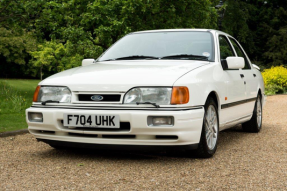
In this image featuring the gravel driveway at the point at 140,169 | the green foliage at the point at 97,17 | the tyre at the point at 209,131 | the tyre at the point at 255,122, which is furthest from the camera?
the green foliage at the point at 97,17

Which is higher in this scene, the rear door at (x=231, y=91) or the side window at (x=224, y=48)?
the side window at (x=224, y=48)

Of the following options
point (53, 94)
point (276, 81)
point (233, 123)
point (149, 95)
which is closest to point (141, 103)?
point (149, 95)

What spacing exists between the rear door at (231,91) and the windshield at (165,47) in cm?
31

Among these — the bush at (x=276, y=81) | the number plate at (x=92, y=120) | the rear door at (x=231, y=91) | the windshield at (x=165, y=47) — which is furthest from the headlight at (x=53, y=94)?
the bush at (x=276, y=81)

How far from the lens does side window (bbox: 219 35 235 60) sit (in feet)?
20.2

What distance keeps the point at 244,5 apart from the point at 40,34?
30.7 meters

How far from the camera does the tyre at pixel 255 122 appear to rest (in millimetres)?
7541

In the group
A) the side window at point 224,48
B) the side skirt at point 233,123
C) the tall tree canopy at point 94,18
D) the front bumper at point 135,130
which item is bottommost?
the side skirt at point 233,123

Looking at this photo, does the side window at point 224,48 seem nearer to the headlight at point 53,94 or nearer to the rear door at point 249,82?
the rear door at point 249,82

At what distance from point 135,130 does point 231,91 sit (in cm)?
192

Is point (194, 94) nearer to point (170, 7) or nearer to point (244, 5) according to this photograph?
point (170, 7)

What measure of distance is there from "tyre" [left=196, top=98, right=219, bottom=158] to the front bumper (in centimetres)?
21

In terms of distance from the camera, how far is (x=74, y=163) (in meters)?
4.91

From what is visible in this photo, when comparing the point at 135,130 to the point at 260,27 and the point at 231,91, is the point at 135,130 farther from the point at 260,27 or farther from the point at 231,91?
the point at 260,27
